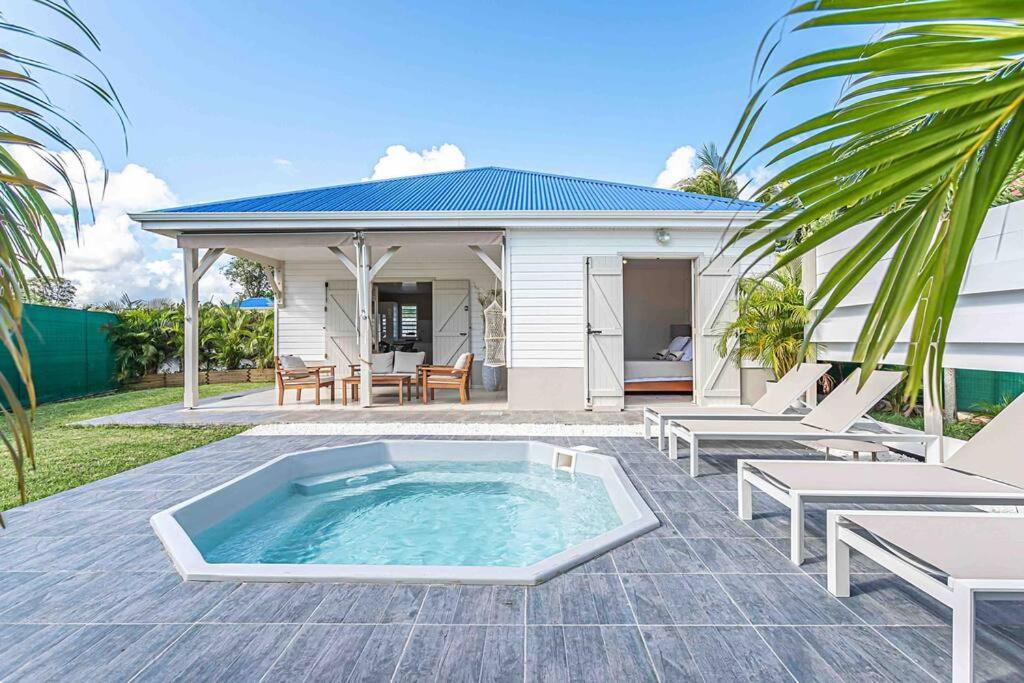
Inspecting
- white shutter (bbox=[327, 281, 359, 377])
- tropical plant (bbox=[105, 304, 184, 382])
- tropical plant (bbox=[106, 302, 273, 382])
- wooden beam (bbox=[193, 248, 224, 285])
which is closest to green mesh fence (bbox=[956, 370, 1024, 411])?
white shutter (bbox=[327, 281, 359, 377])

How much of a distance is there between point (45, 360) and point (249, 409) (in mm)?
4001

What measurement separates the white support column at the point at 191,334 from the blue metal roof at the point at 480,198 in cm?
92

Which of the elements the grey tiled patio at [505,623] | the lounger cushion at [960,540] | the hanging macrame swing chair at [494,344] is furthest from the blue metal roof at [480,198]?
the grey tiled patio at [505,623]

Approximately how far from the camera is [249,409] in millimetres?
7809

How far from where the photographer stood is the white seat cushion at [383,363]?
9055 millimetres

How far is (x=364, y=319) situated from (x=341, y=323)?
122 inches

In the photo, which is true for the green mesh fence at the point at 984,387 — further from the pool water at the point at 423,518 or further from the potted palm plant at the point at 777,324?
the pool water at the point at 423,518

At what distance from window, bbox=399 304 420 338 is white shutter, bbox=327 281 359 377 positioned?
3.54 meters

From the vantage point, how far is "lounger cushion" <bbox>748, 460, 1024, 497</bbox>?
2.59m

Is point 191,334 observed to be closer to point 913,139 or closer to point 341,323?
point 341,323

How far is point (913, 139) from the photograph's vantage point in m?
0.78

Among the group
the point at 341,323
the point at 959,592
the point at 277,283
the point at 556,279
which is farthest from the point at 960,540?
the point at 277,283

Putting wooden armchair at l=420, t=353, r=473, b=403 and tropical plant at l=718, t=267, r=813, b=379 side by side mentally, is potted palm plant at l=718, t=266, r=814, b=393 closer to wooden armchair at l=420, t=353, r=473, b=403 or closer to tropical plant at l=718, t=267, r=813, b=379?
tropical plant at l=718, t=267, r=813, b=379

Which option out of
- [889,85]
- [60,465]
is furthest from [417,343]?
[889,85]
